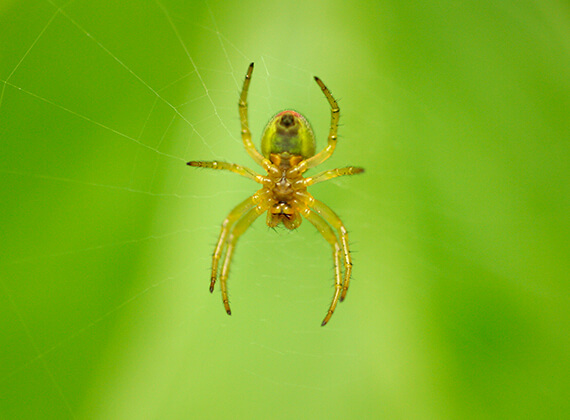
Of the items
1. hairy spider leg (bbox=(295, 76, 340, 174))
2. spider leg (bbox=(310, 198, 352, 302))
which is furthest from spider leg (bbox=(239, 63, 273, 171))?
spider leg (bbox=(310, 198, 352, 302))

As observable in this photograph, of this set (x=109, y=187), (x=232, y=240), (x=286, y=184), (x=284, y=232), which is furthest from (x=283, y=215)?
(x=109, y=187)

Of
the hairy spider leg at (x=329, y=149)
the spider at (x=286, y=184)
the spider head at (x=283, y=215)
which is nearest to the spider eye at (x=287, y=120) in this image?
the spider at (x=286, y=184)

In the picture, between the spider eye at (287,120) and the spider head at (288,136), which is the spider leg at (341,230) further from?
the spider eye at (287,120)

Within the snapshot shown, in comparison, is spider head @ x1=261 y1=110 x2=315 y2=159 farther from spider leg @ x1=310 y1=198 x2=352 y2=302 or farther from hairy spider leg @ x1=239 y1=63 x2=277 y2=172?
spider leg @ x1=310 y1=198 x2=352 y2=302

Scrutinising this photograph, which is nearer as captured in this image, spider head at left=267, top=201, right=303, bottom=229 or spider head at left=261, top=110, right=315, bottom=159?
spider head at left=261, top=110, right=315, bottom=159

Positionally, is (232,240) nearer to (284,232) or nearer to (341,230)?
(341,230)

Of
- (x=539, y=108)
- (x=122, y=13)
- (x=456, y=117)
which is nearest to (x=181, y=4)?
(x=122, y=13)

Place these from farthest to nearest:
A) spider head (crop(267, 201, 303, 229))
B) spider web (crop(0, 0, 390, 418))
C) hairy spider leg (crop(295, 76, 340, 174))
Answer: spider head (crop(267, 201, 303, 229)), hairy spider leg (crop(295, 76, 340, 174)), spider web (crop(0, 0, 390, 418))
